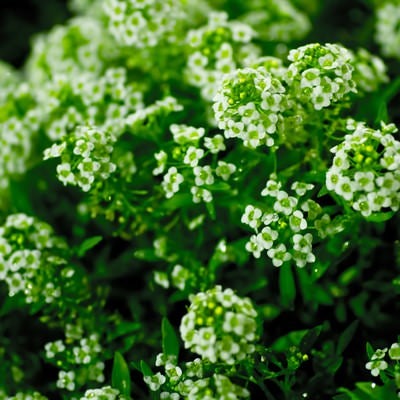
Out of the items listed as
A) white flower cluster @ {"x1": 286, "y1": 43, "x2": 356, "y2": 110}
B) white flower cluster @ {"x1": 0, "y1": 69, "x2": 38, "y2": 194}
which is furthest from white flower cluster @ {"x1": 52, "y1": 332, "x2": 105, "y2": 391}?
white flower cluster @ {"x1": 286, "y1": 43, "x2": 356, "y2": 110}

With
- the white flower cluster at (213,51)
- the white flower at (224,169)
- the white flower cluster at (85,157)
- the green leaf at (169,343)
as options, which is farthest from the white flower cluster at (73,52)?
the green leaf at (169,343)

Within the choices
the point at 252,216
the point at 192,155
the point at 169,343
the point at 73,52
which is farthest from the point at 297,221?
the point at 73,52

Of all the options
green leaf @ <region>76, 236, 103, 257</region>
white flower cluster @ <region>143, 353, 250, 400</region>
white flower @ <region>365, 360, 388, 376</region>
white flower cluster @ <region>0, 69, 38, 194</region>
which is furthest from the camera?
white flower cluster @ <region>0, 69, 38, 194</region>

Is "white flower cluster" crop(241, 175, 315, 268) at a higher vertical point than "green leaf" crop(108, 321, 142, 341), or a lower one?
higher

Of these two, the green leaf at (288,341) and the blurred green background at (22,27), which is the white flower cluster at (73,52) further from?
the green leaf at (288,341)

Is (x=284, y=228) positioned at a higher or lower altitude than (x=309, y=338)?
higher

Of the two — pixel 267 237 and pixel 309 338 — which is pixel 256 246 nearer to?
pixel 267 237

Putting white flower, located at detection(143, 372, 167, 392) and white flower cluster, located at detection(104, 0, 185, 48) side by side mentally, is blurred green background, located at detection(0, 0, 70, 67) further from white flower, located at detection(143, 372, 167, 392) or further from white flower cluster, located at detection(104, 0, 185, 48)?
white flower, located at detection(143, 372, 167, 392)
